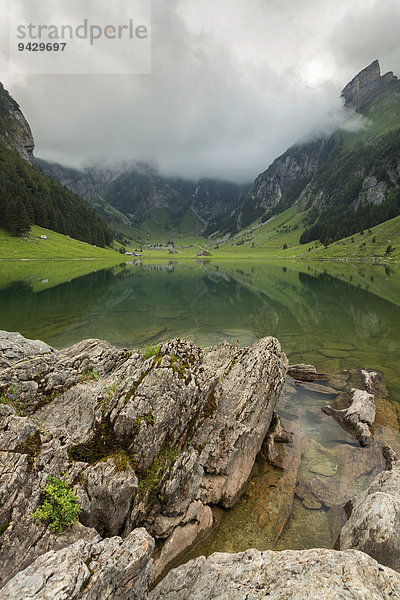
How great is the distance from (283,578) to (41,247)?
145 meters

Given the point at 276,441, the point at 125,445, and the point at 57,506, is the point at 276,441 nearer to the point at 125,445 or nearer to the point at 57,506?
the point at 125,445

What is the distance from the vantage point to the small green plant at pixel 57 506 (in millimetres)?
6895

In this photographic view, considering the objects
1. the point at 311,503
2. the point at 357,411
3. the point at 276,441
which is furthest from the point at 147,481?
the point at 357,411

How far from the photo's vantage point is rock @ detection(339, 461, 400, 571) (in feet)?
24.4

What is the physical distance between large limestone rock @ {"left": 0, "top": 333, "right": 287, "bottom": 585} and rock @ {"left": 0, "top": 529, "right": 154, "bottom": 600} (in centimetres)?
137

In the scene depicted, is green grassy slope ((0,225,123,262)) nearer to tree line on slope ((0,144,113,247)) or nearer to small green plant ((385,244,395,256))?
tree line on slope ((0,144,113,247))

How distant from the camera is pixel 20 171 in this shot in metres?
170

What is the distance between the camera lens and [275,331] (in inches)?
1371

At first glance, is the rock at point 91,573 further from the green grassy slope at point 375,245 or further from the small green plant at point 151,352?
the green grassy slope at point 375,245

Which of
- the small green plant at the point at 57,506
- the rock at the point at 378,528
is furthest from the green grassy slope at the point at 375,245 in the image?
the small green plant at the point at 57,506

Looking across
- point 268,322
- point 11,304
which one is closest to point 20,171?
point 11,304

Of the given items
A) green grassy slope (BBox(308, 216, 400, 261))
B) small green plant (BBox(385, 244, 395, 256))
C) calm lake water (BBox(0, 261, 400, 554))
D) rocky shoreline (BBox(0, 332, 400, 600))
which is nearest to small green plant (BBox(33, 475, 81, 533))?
rocky shoreline (BBox(0, 332, 400, 600))

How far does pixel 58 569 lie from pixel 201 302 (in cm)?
4666

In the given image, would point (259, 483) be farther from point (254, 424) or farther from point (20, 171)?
point (20, 171)
